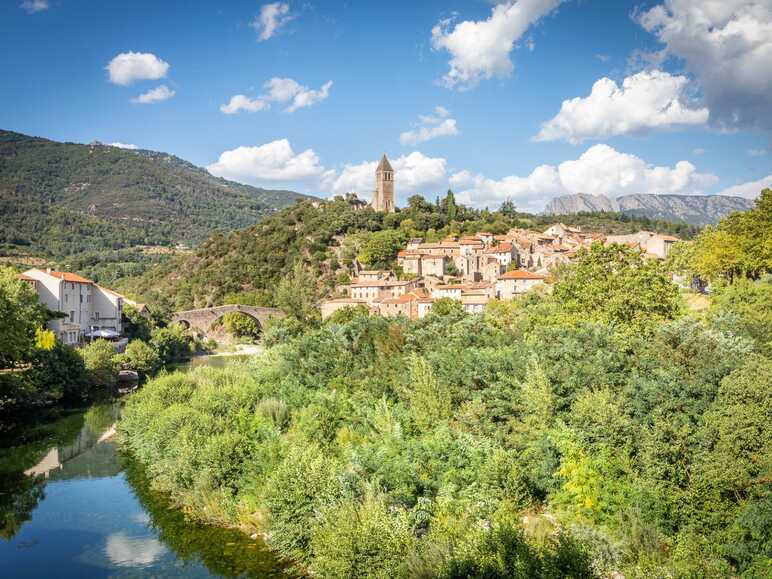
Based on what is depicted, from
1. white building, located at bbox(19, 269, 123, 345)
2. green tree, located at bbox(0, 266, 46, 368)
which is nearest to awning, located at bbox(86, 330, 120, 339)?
white building, located at bbox(19, 269, 123, 345)

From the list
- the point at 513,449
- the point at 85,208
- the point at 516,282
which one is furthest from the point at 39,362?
the point at 85,208

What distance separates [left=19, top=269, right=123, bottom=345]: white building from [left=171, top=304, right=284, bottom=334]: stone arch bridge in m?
13.5

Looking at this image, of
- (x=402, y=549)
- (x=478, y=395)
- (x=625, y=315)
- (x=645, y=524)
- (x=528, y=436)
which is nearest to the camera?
(x=402, y=549)

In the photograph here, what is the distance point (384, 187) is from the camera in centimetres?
10025

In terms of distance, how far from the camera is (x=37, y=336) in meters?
37.3

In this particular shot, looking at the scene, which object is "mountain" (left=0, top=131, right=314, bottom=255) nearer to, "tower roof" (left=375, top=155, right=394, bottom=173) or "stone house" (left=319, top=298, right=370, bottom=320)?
"tower roof" (left=375, top=155, right=394, bottom=173)

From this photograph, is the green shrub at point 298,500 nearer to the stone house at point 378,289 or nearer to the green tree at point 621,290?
the green tree at point 621,290

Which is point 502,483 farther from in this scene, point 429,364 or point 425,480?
point 429,364

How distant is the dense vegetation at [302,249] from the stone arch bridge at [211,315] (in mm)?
2544

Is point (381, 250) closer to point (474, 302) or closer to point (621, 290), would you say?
point (474, 302)

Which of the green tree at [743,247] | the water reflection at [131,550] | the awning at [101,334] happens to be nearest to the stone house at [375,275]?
the awning at [101,334]

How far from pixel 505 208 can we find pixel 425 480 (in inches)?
3935

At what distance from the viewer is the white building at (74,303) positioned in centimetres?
4662

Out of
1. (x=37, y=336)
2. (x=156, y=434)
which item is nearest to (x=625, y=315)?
(x=156, y=434)
